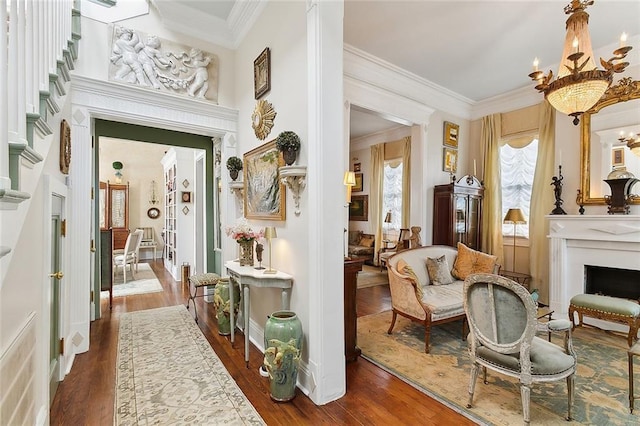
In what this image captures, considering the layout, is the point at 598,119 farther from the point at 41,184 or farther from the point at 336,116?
the point at 41,184

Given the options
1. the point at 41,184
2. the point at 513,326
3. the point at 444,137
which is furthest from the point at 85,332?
the point at 444,137

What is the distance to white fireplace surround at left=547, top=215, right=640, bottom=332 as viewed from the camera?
12.4 ft

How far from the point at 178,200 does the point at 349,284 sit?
200 inches

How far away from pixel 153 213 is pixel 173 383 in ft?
27.6

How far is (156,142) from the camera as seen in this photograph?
4512 mm

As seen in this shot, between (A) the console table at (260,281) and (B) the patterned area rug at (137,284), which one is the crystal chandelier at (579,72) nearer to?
(A) the console table at (260,281)

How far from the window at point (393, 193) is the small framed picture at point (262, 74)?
5077 millimetres

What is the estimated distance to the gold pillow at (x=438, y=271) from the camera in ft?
13.1

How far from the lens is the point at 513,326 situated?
2014 mm

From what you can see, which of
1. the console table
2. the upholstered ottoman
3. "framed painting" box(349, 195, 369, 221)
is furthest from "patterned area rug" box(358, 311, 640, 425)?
"framed painting" box(349, 195, 369, 221)

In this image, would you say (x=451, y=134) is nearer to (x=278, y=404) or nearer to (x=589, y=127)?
(x=589, y=127)

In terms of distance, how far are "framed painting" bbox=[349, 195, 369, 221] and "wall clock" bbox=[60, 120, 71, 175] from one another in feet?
22.6

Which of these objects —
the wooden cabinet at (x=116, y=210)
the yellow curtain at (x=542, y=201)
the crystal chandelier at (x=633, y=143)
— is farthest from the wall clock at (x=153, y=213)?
the crystal chandelier at (x=633, y=143)

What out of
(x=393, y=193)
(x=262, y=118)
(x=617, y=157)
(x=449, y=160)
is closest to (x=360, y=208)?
(x=393, y=193)
